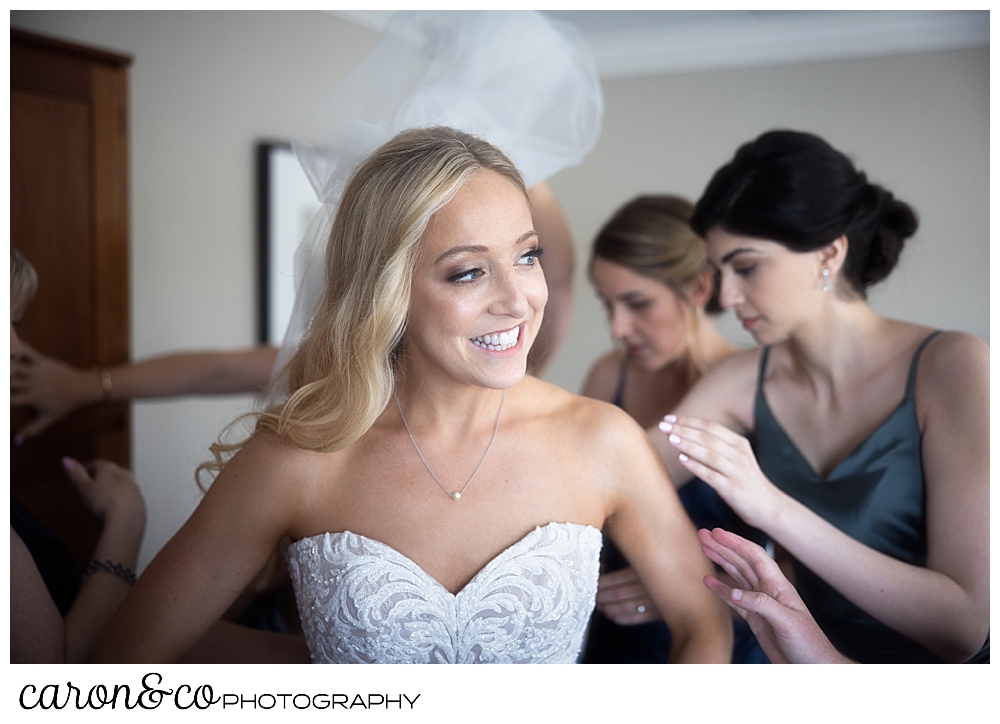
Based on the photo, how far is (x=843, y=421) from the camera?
139cm

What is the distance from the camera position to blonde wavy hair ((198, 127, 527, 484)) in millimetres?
1067

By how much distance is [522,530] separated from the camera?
1.20 m

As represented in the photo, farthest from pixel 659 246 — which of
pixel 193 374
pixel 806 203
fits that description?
pixel 193 374

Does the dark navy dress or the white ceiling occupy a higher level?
the white ceiling

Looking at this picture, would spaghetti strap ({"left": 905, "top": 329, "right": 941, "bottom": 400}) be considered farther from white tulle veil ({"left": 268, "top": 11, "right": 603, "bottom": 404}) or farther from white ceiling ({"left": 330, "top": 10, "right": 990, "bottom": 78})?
white ceiling ({"left": 330, "top": 10, "right": 990, "bottom": 78})

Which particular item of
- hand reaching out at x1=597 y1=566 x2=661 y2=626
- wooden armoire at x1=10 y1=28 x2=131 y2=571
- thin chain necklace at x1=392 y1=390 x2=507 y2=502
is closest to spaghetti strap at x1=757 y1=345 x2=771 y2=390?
hand reaching out at x1=597 y1=566 x2=661 y2=626

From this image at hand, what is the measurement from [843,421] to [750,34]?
260cm

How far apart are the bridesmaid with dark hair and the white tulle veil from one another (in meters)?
0.33

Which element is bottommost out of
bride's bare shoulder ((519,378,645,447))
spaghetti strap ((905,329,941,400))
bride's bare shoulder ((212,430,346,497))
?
bride's bare shoulder ((212,430,346,497))

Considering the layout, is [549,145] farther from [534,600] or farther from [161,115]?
[161,115]

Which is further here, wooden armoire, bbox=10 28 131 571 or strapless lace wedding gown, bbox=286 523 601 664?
wooden armoire, bbox=10 28 131 571

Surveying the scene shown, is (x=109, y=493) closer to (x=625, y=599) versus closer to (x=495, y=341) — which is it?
(x=495, y=341)
